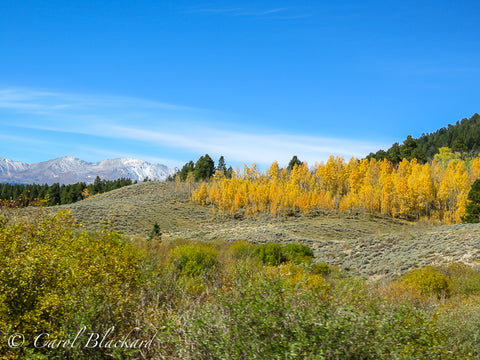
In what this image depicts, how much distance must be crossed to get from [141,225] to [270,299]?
57548 millimetres

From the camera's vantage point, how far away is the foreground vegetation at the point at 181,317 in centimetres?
359

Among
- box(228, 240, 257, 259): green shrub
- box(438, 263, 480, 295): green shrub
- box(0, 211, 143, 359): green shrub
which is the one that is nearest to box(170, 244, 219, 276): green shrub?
box(228, 240, 257, 259): green shrub

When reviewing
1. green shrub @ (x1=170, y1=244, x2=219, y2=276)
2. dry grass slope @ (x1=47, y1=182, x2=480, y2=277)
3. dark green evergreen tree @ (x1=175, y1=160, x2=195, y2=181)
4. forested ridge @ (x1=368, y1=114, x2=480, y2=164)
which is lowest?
dry grass slope @ (x1=47, y1=182, x2=480, y2=277)

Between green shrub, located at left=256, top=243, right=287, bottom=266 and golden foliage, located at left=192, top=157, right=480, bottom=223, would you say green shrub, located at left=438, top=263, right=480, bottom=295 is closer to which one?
green shrub, located at left=256, top=243, right=287, bottom=266

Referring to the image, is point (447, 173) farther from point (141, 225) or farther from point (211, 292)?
point (211, 292)

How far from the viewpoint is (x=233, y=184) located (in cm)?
8081

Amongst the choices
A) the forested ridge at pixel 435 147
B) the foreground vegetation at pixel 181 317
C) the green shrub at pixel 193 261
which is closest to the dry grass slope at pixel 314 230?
the foreground vegetation at pixel 181 317

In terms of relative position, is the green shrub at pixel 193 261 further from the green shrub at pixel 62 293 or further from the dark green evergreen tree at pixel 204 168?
the dark green evergreen tree at pixel 204 168

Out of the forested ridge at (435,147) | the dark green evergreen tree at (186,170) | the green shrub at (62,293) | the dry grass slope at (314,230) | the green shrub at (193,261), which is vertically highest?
the forested ridge at (435,147)

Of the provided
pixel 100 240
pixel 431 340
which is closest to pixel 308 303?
pixel 431 340

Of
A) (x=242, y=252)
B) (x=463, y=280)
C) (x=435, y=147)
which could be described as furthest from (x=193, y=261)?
(x=435, y=147)

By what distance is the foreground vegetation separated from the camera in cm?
359

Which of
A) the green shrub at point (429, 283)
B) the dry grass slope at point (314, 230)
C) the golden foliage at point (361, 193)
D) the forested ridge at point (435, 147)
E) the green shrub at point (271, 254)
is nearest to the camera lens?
the green shrub at point (429, 283)

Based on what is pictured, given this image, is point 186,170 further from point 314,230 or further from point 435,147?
point 435,147
